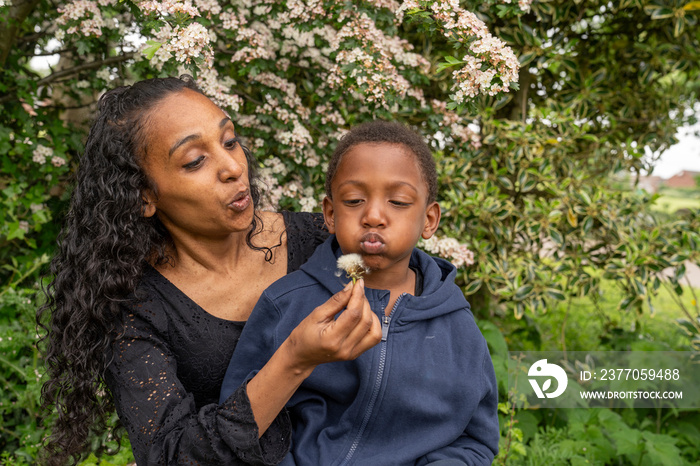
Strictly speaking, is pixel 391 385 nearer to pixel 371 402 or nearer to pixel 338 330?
pixel 371 402

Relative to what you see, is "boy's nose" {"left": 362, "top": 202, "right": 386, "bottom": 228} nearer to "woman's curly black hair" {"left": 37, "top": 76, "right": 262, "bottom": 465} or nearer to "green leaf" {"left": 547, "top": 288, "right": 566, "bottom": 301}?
"woman's curly black hair" {"left": 37, "top": 76, "right": 262, "bottom": 465}

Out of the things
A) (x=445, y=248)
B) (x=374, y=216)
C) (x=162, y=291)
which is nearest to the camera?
(x=374, y=216)

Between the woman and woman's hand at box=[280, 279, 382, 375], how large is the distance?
65 millimetres

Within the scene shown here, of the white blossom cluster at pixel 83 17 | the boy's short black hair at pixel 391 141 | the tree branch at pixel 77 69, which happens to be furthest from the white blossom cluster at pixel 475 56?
the tree branch at pixel 77 69

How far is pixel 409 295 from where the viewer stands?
1.78 m

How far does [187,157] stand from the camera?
1727 mm

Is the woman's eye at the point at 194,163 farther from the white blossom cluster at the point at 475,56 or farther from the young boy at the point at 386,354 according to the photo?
the white blossom cluster at the point at 475,56

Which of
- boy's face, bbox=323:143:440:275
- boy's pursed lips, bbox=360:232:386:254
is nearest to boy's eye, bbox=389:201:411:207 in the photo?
boy's face, bbox=323:143:440:275

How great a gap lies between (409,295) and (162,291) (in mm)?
816

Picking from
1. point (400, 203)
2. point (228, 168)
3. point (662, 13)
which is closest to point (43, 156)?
point (228, 168)

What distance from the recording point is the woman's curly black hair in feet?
5.80

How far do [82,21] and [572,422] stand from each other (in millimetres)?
3297

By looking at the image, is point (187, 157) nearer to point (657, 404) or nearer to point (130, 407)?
point (130, 407)

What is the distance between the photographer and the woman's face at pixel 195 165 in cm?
173
